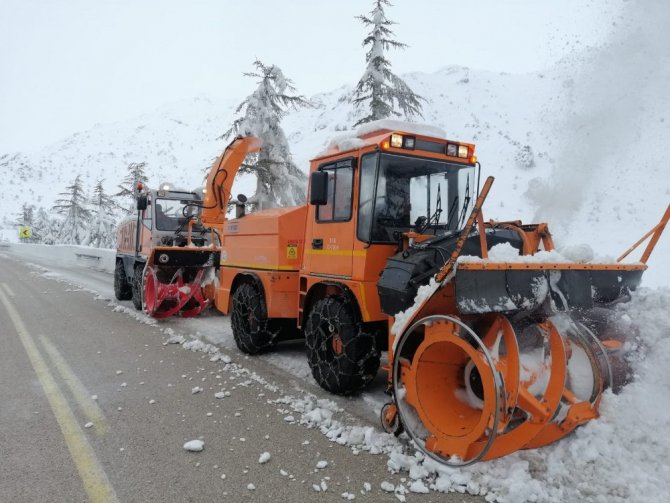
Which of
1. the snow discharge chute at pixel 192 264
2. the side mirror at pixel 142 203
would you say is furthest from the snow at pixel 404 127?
the side mirror at pixel 142 203

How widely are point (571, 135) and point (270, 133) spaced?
11.8 m

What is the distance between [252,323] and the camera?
19.5 feet

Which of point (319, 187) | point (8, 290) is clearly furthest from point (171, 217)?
point (319, 187)

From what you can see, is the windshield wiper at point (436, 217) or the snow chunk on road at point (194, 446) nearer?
the snow chunk on road at point (194, 446)

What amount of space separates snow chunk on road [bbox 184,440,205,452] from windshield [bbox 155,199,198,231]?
6.86m

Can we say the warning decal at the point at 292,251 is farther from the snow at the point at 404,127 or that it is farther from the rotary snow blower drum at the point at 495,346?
the rotary snow blower drum at the point at 495,346

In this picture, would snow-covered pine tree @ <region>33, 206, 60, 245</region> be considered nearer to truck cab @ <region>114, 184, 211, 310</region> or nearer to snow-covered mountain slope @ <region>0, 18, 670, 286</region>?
snow-covered mountain slope @ <region>0, 18, 670, 286</region>

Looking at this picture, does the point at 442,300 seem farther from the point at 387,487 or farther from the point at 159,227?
the point at 159,227

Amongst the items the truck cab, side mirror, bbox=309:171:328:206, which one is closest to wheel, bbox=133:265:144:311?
the truck cab

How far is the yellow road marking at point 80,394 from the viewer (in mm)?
3866

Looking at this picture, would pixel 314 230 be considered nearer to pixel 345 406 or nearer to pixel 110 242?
pixel 345 406

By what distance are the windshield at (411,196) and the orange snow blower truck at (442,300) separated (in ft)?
0.04

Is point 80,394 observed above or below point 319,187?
below

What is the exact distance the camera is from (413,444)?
137 inches
